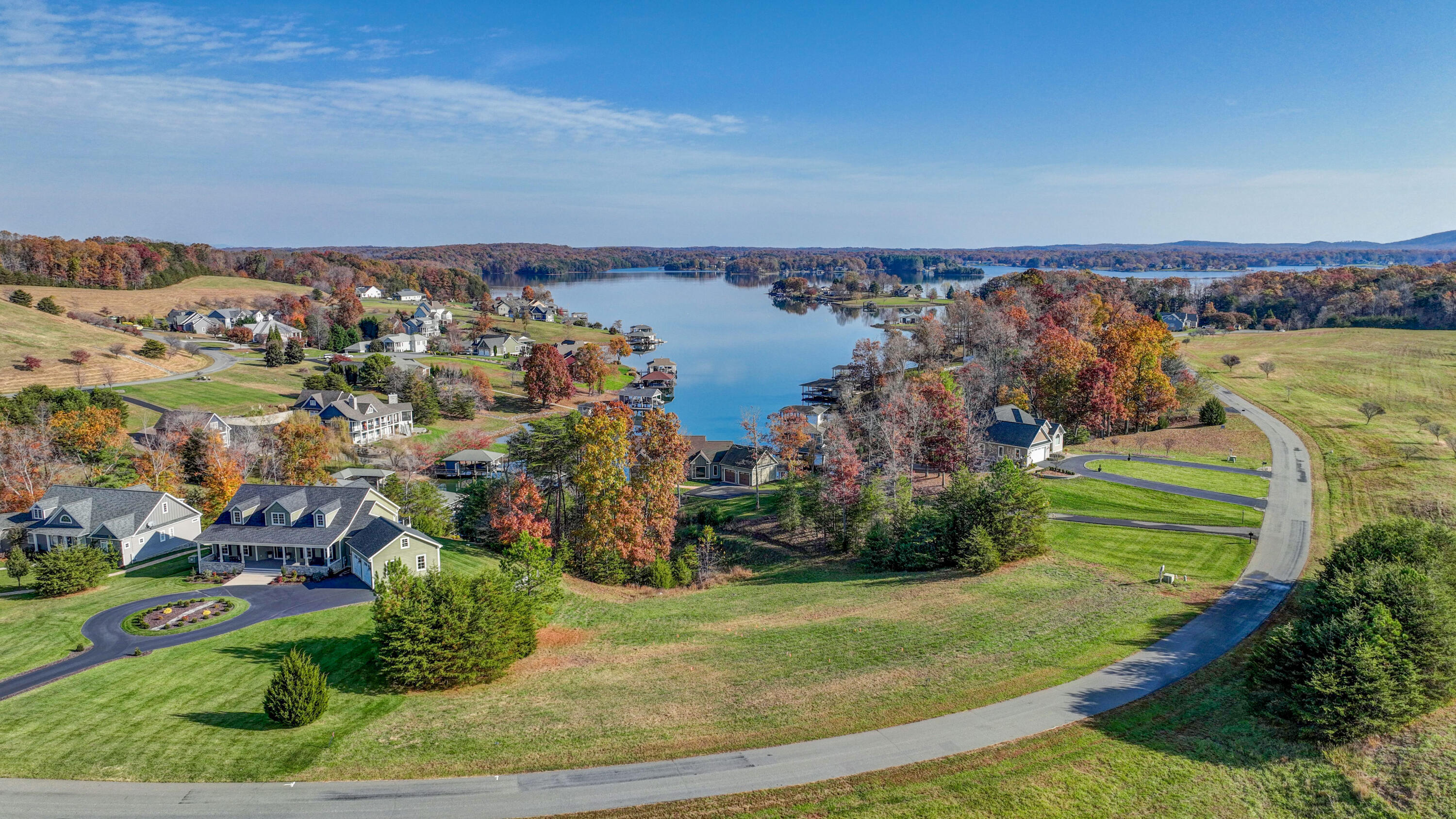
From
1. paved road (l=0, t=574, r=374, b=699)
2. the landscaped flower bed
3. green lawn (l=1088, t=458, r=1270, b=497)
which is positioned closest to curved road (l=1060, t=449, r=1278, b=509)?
green lawn (l=1088, t=458, r=1270, b=497)

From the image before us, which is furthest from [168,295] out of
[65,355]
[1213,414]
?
[1213,414]

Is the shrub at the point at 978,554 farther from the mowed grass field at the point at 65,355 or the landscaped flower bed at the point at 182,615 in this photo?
the mowed grass field at the point at 65,355

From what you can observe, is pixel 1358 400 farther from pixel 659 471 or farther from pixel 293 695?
pixel 293 695

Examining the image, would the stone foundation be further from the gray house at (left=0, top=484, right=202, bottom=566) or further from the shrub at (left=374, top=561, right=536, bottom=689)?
the shrub at (left=374, top=561, right=536, bottom=689)

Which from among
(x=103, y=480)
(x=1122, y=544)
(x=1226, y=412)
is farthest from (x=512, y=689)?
(x=1226, y=412)

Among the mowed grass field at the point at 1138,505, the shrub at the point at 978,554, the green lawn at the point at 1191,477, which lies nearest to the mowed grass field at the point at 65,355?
the shrub at the point at 978,554

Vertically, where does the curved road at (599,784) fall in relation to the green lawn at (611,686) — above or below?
above
